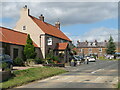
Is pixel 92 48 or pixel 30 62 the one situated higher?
pixel 92 48

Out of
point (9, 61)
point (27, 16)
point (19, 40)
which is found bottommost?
point (9, 61)

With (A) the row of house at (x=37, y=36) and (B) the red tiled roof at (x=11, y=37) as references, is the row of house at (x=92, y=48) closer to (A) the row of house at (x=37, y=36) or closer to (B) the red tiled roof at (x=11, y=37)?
(A) the row of house at (x=37, y=36)

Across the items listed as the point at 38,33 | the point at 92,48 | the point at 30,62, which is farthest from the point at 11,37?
the point at 92,48

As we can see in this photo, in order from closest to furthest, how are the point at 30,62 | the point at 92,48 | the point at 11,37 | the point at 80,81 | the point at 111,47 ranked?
the point at 80,81, the point at 30,62, the point at 11,37, the point at 111,47, the point at 92,48

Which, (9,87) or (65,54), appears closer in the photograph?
(9,87)

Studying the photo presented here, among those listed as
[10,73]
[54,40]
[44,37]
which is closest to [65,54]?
[54,40]

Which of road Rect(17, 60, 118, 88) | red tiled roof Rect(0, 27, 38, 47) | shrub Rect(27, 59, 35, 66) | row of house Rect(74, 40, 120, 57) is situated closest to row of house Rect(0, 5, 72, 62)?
red tiled roof Rect(0, 27, 38, 47)

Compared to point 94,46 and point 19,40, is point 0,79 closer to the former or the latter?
point 19,40

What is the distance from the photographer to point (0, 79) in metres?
15.9

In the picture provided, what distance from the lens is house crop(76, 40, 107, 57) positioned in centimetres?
10088

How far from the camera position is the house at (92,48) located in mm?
100875

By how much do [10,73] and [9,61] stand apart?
17.8 ft

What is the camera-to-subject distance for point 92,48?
102m

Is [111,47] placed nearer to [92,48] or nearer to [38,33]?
[92,48]
